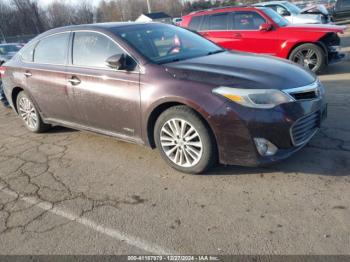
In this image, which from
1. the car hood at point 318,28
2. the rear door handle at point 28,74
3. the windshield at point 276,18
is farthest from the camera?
the windshield at point 276,18

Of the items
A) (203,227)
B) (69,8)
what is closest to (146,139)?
(203,227)

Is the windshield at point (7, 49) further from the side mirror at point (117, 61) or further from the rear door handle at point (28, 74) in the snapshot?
the side mirror at point (117, 61)

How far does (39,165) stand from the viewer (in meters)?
4.35

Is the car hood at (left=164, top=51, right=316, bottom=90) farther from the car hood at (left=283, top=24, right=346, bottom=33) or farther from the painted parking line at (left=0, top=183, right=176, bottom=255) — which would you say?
the car hood at (left=283, top=24, right=346, bottom=33)

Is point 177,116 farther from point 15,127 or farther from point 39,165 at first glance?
point 15,127

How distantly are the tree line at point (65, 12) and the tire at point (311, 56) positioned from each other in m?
42.5

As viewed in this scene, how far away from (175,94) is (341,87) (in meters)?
4.42

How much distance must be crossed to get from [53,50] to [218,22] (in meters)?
5.48

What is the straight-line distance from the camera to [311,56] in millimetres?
7676

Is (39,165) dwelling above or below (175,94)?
below

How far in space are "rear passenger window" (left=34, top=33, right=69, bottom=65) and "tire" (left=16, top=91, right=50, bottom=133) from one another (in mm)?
735

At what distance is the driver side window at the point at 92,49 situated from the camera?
3986 mm

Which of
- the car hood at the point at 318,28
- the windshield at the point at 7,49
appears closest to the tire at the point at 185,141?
the car hood at the point at 318,28

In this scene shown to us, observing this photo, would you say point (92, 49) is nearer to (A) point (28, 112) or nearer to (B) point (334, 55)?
(A) point (28, 112)
